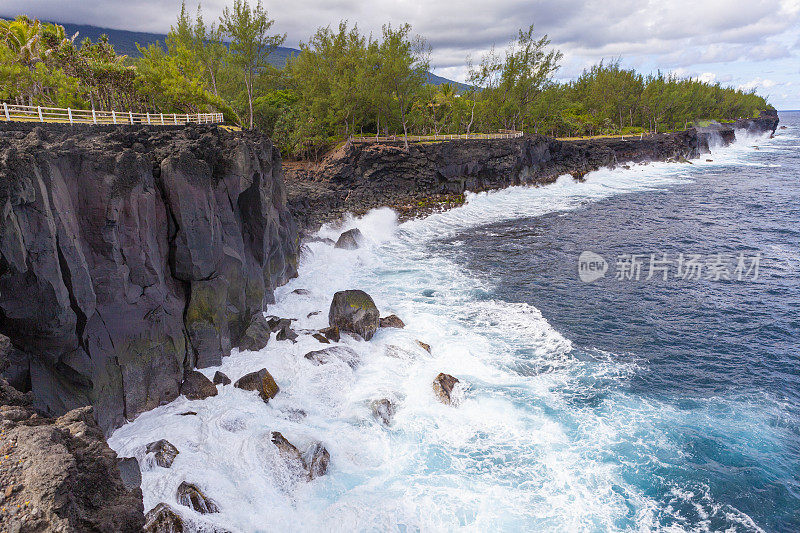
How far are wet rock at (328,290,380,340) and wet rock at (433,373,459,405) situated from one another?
6.18m

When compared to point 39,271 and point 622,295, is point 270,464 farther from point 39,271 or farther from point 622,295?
point 622,295

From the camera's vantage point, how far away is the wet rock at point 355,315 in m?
25.7

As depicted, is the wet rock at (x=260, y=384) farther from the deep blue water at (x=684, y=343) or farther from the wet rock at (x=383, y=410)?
the deep blue water at (x=684, y=343)

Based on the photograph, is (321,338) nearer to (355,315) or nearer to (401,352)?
(355,315)

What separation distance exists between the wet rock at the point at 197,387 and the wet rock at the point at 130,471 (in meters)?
5.02

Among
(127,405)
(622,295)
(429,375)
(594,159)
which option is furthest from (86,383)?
(594,159)

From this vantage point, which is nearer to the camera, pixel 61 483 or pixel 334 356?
pixel 61 483

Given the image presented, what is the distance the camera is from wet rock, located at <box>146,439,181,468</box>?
15102 millimetres

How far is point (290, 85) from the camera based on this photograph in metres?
87.4

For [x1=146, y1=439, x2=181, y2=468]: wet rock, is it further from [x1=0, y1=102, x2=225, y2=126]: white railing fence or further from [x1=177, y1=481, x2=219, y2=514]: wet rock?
[x1=0, y1=102, x2=225, y2=126]: white railing fence

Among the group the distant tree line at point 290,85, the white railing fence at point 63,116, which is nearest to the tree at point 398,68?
the distant tree line at point 290,85

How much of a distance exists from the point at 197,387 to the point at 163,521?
786 cm


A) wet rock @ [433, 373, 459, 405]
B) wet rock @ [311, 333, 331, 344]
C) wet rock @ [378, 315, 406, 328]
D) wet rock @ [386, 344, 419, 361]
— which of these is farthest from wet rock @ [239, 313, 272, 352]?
wet rock @ [433, 373, 459, 405]

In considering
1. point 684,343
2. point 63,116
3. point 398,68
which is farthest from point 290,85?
point 684,343
